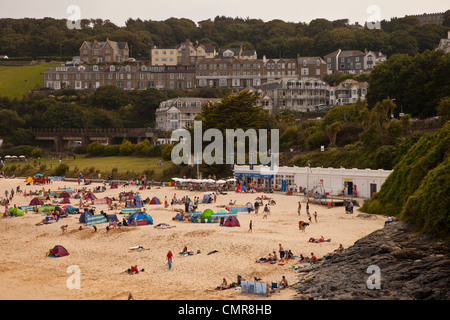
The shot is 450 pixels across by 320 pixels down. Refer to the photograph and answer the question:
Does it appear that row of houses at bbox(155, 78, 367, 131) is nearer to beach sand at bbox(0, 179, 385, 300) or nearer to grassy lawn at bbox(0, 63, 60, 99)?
grassy lawn at bbox(0, 63, 60, 99)

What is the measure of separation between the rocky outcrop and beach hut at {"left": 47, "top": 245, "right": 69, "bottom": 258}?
485 inches

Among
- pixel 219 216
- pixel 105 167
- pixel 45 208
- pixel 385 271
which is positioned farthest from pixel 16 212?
pixel 385 271

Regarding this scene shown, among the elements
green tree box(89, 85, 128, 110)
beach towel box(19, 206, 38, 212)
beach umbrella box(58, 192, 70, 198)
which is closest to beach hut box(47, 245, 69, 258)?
beach towel box(19, 206, 38, 212)

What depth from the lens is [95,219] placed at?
1433 inches

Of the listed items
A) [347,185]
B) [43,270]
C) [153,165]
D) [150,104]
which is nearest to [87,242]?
[43,270]

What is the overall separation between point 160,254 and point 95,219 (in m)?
10.1

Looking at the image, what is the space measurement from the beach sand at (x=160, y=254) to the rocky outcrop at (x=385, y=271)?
3.68 ft

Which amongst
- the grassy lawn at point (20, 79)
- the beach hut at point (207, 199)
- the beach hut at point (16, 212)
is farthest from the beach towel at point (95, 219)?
the grassy lawn at point (20, 79)

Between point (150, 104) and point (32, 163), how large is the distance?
95.1 ft

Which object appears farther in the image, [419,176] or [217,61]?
[217,61]

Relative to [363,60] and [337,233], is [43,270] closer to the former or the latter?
[337,233]

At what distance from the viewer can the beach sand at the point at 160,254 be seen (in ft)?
73.9

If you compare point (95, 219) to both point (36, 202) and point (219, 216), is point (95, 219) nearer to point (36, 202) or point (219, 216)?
point (219, 216)

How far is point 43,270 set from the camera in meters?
26.0
